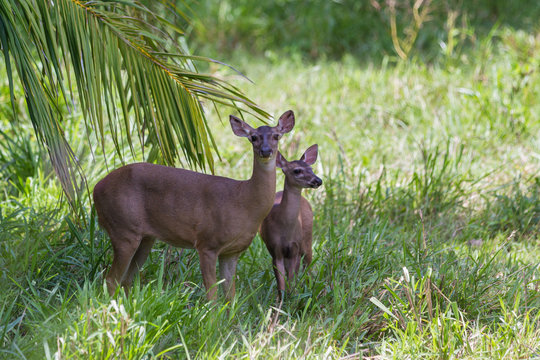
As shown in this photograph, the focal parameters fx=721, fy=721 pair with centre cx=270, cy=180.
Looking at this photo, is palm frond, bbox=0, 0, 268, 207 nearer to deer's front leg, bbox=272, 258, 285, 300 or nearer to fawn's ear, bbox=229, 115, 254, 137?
fawn's ear, bbox=229, 115, 254, 137

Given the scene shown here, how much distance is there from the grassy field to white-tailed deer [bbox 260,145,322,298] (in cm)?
13

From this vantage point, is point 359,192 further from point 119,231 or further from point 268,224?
point 119,231

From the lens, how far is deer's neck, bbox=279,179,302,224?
379 centimetres

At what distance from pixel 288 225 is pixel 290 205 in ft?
0.35

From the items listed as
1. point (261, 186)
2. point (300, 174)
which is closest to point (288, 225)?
point (300, 174)

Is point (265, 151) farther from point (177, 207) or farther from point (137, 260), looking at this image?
point (137, 260)

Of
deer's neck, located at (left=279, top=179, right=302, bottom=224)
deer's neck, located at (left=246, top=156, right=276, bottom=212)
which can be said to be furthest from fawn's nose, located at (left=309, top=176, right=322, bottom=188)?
deer's neck, located at (left=246, top=156, right=276, bottom=212)

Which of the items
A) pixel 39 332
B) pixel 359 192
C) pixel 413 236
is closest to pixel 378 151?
pixel 359 192

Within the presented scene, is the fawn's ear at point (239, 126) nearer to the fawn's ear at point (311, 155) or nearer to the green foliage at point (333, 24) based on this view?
the fawn's ear at point (311, 155)

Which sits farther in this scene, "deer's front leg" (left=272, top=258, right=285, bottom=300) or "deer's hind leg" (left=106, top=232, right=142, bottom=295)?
"deer's front leg" (left=272, top=258, right=285, bottom=300)

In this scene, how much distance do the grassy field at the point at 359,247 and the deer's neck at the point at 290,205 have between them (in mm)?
308

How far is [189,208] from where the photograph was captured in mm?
3521

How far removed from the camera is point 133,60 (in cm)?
359

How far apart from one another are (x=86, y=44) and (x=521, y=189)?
3.74 metres
